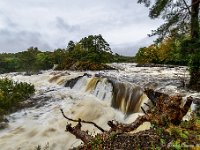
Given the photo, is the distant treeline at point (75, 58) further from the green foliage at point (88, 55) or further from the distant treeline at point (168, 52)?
the distant treeline at point (168, 52)

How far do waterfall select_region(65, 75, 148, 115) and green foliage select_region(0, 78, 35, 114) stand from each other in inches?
154

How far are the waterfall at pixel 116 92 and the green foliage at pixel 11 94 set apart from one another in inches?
154

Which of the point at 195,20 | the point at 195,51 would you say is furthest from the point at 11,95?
the point at 195,20

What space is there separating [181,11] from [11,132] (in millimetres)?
10877

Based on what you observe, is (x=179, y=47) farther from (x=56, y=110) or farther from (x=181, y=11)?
(x=56, y=110)

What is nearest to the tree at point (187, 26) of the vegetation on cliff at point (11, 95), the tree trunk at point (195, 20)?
the tree trunk at point (195, 20)

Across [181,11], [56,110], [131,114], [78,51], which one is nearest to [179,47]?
[181,11]

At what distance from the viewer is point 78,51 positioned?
45281 mm

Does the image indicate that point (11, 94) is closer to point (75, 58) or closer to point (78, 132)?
point (78, 132)

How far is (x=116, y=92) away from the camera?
62.7 ft

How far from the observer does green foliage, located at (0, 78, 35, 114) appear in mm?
18328

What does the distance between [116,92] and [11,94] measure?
6499mm

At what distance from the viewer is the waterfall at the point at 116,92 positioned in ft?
53.8

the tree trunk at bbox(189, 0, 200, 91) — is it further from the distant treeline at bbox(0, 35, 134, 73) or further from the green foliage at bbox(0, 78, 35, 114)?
the distant treeline at bbox(0, 35, 134, 73)
